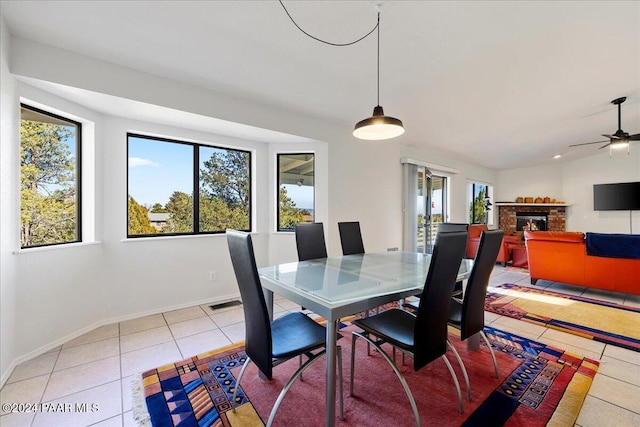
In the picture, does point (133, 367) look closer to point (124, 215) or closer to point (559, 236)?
point (124, 215)

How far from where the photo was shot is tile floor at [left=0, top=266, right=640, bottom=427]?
1.64 metres

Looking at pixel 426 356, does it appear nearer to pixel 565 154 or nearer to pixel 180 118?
pixel 180 118

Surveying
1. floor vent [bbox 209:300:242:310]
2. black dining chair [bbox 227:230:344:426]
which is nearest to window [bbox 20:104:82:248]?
floor vent [bbox 209:300:242:310]

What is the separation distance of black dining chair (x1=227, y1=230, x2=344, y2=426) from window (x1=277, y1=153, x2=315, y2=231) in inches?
101

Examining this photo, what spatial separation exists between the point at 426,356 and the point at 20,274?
3.09m

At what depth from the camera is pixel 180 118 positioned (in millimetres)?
3021

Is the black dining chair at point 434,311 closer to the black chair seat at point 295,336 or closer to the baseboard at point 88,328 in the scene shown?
the black chair seat at point 295,336

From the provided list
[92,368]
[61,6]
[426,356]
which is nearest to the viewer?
[426,356]

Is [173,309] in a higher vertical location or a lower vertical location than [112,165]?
lower

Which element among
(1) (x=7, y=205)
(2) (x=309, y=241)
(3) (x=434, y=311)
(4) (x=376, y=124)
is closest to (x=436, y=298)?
(3) (x=434, y=311)

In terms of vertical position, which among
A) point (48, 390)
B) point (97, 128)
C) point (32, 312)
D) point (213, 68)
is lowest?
point (48, 390)

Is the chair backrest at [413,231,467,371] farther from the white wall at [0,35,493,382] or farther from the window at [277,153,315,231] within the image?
the window at [277,153,315,231]

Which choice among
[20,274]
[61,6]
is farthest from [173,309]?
[61,6]

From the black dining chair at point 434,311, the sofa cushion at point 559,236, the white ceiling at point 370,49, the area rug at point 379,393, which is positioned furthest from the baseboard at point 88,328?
the sofa cushion at point 559,236
